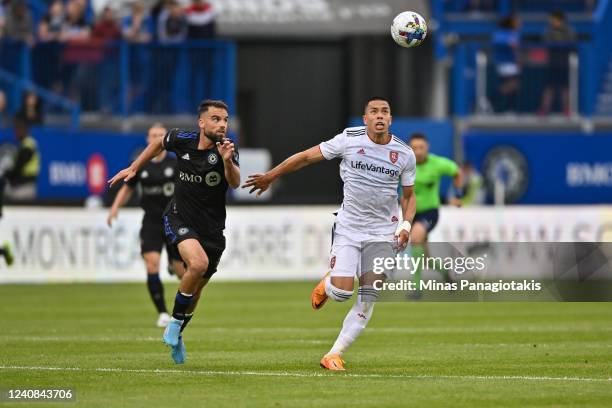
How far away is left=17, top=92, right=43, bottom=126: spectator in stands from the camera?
99.5 feet

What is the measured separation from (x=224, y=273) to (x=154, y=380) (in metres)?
15.9

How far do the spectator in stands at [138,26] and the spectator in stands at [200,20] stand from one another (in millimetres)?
923

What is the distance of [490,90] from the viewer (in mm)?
31719

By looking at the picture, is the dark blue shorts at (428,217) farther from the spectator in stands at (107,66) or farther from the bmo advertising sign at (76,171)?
the spectator in stands at (107,66)

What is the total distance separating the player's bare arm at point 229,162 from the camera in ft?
40.9

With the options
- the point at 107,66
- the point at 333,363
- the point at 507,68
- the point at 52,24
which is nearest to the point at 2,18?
the point at 52,24

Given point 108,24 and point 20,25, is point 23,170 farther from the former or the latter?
point 108,24

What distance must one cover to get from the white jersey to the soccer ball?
7.47 feet

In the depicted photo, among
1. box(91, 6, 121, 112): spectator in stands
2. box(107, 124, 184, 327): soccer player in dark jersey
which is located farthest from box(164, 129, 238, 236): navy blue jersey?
box(91, 6, 121, 112): spectator in stands

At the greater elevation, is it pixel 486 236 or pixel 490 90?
pixel 490 90

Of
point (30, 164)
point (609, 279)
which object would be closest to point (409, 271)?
point (609, 279)

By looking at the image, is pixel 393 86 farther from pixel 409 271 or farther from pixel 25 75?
pixel 409 271

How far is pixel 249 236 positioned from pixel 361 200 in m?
14.8

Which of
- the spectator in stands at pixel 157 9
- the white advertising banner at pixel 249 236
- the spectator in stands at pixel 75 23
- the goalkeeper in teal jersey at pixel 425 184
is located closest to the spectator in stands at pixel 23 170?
the white advertising banner at pixel 249 236
